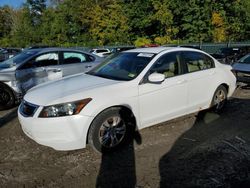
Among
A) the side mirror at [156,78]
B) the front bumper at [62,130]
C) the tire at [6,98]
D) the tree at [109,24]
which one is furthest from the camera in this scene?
the tree at [109,24]

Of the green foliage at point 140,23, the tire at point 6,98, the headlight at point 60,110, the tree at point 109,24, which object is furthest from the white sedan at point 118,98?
the tree at point 109,24

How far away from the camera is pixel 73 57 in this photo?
918 centimetres

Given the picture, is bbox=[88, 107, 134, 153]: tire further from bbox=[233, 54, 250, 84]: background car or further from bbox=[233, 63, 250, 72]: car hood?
bbox=[233, 63, 250, 72]: car hood

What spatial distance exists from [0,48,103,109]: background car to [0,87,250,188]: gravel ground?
6.00 feet

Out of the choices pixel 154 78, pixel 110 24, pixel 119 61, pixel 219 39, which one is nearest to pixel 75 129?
pixel 154 78

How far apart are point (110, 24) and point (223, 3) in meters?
16.4

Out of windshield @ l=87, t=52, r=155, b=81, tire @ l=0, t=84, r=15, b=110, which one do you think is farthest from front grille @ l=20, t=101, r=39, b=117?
tire @ l=0, t=84, r=15, b=110

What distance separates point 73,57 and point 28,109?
14.9 feet

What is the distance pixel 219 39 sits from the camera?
39094 mm

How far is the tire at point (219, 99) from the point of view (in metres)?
6.73

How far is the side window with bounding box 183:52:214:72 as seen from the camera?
6.06m

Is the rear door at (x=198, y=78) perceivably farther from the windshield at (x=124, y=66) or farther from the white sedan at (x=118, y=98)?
the windshield at (x=124, y=66)

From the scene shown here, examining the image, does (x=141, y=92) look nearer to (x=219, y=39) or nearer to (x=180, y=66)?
(x=180, y=66)

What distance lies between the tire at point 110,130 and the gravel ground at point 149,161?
147 mm
